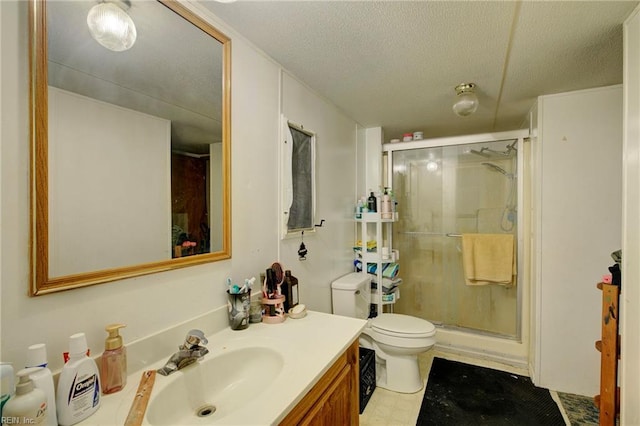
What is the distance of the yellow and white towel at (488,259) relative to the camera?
2404 mm

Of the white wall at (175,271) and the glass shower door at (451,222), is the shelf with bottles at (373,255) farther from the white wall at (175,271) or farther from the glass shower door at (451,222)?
the glass shower door at (451,222)

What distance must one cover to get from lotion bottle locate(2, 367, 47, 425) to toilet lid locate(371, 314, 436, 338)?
1780 mm

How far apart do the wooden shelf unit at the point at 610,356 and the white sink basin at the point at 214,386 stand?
1474 mm

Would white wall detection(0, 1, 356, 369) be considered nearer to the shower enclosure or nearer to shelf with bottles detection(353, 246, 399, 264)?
shelf with bottles detection(353, 246, 399, 264)

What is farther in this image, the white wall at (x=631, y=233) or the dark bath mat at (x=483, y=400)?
the dark bath mat at (x=483, y=400)

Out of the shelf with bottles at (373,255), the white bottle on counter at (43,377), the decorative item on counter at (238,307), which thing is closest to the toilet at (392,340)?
the shelf with bottles at (373,255)

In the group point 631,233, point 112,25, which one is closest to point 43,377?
point 112,25

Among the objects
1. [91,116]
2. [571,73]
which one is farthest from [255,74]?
[571,73]

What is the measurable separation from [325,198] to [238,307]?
3.43 feet

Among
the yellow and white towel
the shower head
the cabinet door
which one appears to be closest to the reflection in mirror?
the cabinet door

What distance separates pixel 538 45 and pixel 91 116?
6.04ft

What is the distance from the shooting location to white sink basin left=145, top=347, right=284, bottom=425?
81cm

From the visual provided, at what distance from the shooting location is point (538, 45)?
1359mm

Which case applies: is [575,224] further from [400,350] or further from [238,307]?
[238,307]
